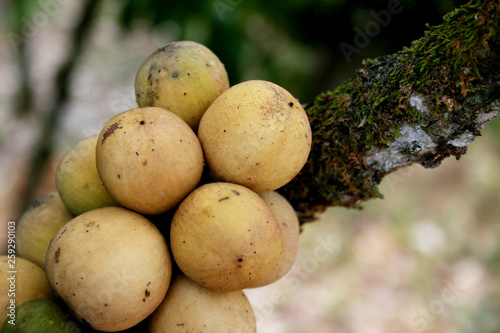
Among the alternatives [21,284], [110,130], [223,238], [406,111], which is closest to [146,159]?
[110,130]

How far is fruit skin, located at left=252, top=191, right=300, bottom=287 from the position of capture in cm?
179

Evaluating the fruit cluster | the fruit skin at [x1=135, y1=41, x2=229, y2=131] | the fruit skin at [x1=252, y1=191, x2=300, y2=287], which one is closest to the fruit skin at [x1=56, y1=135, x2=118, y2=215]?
the fruit cluster

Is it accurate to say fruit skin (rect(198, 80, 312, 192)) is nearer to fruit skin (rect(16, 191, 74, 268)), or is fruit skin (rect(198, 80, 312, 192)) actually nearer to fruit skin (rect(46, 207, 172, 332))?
fruit skin (rect(46, 207, 172, 332))

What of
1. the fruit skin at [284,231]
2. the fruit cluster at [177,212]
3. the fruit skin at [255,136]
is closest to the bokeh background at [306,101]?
the fruit skin at [284,231]

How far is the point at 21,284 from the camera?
5.17ft

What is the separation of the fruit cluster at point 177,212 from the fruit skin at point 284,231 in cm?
8

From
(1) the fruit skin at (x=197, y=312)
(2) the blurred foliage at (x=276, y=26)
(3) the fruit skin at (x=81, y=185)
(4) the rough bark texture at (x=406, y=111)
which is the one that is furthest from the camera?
(2) the blurred foliage at (x=276, y=26)

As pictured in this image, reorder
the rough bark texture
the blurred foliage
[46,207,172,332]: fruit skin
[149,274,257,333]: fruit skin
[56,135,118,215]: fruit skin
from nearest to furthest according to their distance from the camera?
1. the rough bark texture
2. [46,207,172,332]: fruit skin
3. [149,274,257,333]: fruit skin
4. [56,135,118,215]: fruit skin
5. the blurred foliage

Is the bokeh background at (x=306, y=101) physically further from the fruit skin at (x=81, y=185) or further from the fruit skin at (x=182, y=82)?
the fruit skin at (x=81, y=185)

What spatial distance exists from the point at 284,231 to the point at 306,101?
2.52 meters

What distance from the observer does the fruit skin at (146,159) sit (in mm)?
1483

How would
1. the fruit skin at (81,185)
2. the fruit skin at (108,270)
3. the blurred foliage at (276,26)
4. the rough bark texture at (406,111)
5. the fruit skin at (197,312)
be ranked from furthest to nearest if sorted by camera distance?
the blurred foliage at (276,26)
the fruit skin at (81,185)
the fruit skin at (197,312)
the fruit skin at (108,270)
the rough bark texture at (406,111)

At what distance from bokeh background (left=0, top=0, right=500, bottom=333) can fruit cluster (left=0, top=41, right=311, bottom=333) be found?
4.81 ft

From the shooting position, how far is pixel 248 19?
3561mm
